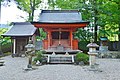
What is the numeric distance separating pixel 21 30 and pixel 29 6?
8683mm

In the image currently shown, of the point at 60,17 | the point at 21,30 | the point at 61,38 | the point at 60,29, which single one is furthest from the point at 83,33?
the point at 60,29

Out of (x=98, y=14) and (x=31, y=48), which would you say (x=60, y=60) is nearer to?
(x=31, y=48)

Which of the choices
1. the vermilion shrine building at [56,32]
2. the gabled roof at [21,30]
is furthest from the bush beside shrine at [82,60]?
the gabled roof at [21,30]

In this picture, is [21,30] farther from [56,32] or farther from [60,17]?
[56,32]

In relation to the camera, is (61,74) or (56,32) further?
(56,32)

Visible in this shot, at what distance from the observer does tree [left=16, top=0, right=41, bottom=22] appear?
3409 centimetres

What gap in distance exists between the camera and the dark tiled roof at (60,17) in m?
22.5

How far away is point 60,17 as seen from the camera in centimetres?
2395

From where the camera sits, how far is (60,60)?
1861 cm

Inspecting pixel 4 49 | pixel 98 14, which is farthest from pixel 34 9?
pixel 98 14

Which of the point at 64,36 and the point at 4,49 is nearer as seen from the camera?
the point at 64,36

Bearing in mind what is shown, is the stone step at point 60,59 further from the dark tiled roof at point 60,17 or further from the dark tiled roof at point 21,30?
the dark tiled roof at point 21,30

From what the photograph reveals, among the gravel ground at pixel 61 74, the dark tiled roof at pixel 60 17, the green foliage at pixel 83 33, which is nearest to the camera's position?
the gravel ground at pixel 61 74

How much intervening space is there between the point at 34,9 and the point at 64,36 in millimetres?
13320
